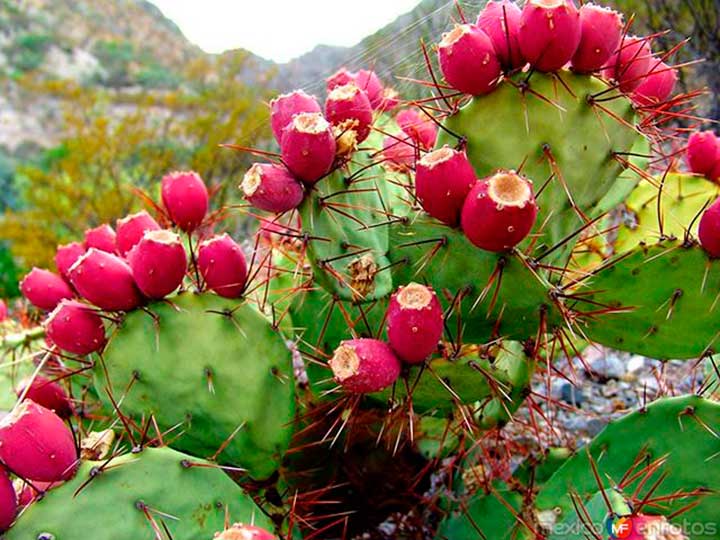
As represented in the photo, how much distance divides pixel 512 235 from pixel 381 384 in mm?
278

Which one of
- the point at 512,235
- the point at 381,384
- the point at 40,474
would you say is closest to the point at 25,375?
the point at 40,474

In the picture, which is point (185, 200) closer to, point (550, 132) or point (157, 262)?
point (157, 262)

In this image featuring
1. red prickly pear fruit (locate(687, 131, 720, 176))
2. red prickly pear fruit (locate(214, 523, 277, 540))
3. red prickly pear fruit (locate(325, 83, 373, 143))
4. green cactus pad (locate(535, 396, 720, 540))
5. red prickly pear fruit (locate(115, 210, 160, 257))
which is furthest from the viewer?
red prickly pear fruit (locate(687, 131, 720, 176))

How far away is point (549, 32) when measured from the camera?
106 cm

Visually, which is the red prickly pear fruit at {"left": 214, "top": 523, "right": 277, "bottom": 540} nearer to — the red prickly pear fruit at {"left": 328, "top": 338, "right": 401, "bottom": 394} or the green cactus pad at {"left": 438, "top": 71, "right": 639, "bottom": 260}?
the red prickly pear fruit at {"left": 328, "top": 338, "right": 401, "bottom": 394}

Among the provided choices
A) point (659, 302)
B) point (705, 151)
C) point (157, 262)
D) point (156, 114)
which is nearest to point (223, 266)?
point (157, 262)

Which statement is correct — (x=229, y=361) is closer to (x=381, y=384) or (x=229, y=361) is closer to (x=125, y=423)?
(x=125, y=423)

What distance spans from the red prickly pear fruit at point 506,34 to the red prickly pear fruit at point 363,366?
50 cm

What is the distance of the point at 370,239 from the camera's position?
4.29 ft

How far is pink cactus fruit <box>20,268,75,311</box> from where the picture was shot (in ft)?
5.70

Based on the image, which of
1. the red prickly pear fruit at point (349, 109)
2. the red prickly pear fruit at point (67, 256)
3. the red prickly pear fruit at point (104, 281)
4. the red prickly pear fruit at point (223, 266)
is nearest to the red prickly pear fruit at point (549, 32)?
the red prickly pear fruit at point (349, 109)

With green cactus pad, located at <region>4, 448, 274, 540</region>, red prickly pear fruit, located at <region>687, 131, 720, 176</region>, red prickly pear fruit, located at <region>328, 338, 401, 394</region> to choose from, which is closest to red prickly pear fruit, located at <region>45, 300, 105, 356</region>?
green cactus pad, located at <region>4, 448, 274, 540</region>

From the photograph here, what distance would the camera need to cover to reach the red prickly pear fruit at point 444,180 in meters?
1.02

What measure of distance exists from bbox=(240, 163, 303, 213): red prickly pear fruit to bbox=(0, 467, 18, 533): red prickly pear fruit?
0.52 metres
